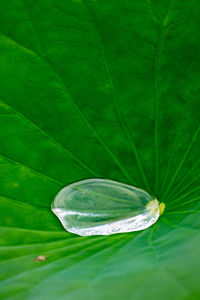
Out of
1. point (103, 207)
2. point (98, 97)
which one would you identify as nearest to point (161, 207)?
point (103, 207)

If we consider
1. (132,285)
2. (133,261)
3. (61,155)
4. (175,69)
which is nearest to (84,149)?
(61,155)

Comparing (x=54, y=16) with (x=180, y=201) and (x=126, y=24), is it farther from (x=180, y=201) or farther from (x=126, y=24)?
(x=180, y=201)

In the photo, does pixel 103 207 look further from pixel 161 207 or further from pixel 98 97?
pixel 98 97

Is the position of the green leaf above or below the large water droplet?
above

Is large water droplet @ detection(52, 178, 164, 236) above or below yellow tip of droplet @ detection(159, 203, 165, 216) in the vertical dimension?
below

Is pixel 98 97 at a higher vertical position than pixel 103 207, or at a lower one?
higher

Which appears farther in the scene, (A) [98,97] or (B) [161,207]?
(A) [98,97]
